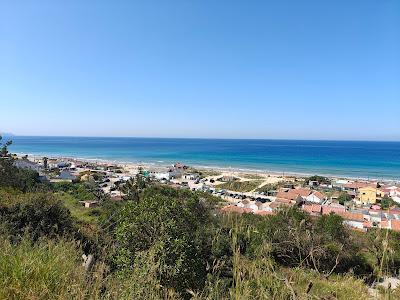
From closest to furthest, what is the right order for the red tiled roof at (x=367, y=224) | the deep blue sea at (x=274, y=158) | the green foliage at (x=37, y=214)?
the green foliage at (x=37, y=214) → the red tiled roof at (x=367, y=224) → the deep blue sea at (x=274, y=158)

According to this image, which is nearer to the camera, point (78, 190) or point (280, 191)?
point (78, 190)

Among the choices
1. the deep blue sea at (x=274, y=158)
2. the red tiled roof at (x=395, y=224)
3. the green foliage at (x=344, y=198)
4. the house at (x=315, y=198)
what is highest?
the deep blue sea at (x=274, y=158)

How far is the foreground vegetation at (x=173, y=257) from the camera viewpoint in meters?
1.68

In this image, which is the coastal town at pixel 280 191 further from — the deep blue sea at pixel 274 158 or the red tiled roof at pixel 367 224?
the deep blue sea at pixel 274 158

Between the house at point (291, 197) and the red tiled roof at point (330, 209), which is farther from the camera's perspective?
the house at point (291, 197)

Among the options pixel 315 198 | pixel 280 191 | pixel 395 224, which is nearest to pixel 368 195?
pixel 315 198

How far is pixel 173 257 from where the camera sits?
19.9 ft

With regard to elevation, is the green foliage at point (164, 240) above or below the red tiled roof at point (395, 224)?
above

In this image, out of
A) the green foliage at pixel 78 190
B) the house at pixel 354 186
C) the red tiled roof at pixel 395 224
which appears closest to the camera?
the red tiled roof at pixel 395 224

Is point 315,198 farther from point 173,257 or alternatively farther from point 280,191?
point 173,257

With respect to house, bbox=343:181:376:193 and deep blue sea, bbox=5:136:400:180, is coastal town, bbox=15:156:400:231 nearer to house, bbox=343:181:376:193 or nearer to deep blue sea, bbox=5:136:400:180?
house, bbox=343:181:376:193

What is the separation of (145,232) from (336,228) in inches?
433

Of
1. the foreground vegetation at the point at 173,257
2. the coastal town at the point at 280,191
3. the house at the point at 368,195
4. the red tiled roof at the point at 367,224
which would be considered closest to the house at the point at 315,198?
the coastal town at the point at 280,191

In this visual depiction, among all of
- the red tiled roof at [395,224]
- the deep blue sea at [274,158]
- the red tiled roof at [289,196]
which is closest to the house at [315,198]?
the red tiled roof at [289,196]
